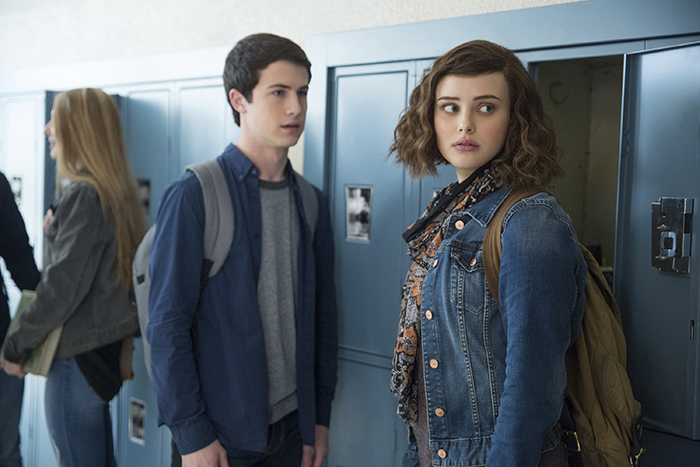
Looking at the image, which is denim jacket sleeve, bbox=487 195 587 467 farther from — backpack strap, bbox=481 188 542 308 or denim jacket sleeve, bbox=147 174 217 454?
denim jacket sleeve, bbox=147 174 217 454

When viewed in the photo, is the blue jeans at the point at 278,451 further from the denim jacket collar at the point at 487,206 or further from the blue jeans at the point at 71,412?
the denim jacket collar at the point at 487,206

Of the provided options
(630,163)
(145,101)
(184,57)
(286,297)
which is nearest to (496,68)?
(630,163)

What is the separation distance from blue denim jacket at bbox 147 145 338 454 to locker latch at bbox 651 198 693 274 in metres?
1.13

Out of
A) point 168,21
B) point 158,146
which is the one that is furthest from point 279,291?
point 168,21

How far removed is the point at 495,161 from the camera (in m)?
1.43

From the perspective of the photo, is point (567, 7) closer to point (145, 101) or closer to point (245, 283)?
point (245, 283)

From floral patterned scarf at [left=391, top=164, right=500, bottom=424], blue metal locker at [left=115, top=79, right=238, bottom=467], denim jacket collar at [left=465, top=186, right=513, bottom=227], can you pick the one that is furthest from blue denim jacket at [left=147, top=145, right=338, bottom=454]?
blue metal locker at [left=115, top=79, right=238, bottom=467]

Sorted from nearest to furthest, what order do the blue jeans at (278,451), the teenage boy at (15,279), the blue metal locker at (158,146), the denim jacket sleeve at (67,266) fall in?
1. the blue jeans at (278,451)
2. the denim jacket sleeve at (67,266)
3. the teenage boy at (15,279)
4. the blue metal locker at (158,146)

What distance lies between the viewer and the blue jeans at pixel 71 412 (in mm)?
2393

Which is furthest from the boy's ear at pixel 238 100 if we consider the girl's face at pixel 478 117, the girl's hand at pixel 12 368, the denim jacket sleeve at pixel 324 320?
the girl's hand at pixel 12 368

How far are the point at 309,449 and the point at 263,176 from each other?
3.14ft

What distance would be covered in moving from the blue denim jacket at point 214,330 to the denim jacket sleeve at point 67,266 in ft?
2.12

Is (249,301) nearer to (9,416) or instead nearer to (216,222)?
(216,222)

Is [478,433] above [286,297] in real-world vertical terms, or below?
below
